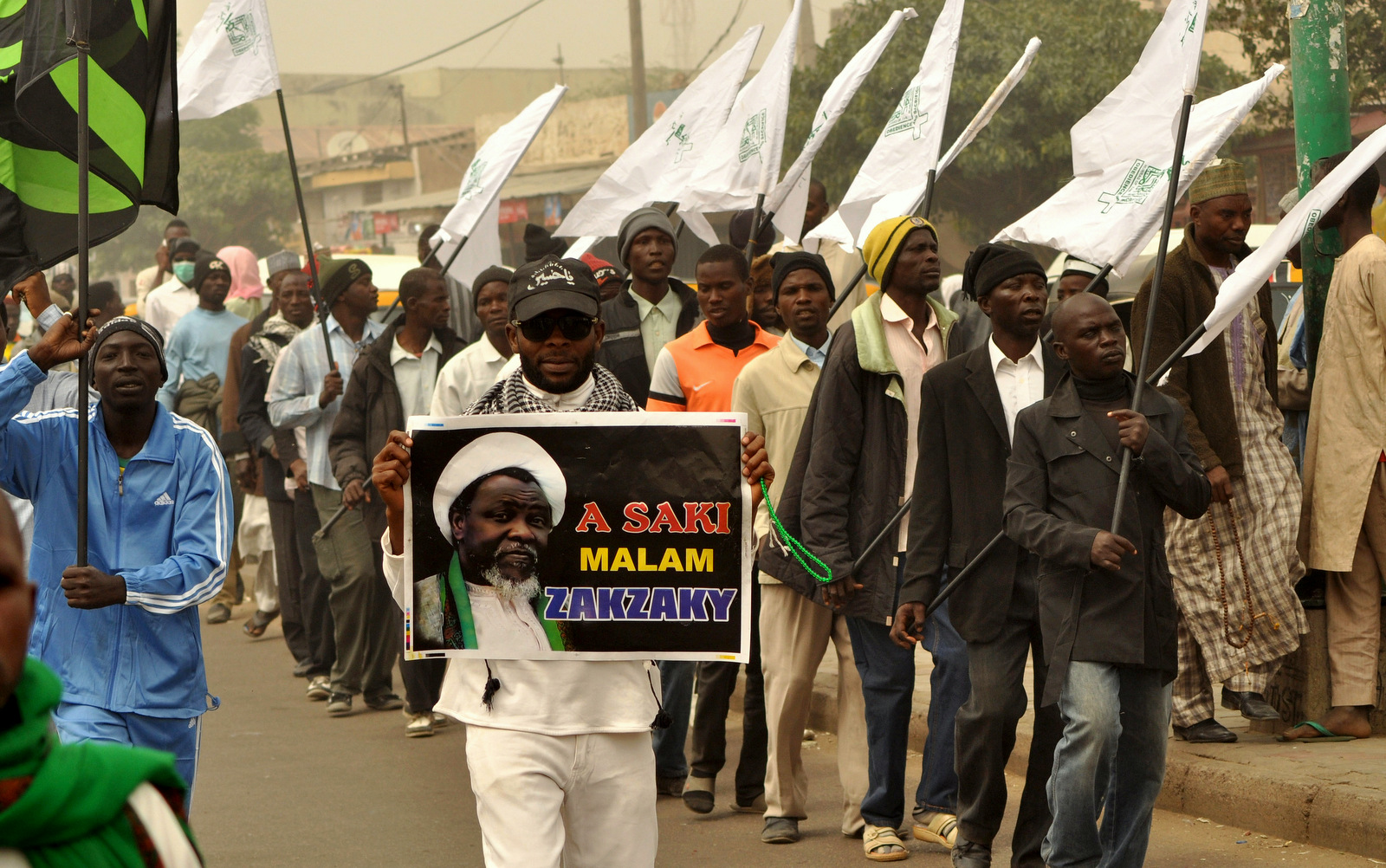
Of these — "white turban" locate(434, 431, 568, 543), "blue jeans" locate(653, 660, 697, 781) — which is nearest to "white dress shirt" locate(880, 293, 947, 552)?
"blue jeans" locate(653, 660, 697, 781)

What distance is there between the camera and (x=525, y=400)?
13.2 feet

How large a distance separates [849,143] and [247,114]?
51831 mm

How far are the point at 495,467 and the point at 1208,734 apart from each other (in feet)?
13.0

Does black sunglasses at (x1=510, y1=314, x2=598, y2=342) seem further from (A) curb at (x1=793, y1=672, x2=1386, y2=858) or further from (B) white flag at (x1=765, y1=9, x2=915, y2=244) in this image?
(B) white flag at (x1=765, y1=9, x2=915, y2=244)

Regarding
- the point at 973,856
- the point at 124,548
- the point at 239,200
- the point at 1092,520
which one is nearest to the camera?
the point at 124,548

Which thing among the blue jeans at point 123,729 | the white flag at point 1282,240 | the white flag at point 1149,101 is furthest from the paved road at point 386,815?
the white flag at point 1149,101

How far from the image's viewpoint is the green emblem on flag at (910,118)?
768 centimetres

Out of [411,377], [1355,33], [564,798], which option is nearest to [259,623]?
[411,377]

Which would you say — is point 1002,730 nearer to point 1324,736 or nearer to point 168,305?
point 1324,736

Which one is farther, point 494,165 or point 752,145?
point 494,165

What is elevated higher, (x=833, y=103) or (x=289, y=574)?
(x=833, y=103)

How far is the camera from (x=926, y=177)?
298 inches

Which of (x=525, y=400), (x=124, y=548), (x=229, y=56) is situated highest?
(x=229, y=56)

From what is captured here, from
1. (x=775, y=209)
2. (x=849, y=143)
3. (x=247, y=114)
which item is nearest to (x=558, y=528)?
(x=775, y=209)
